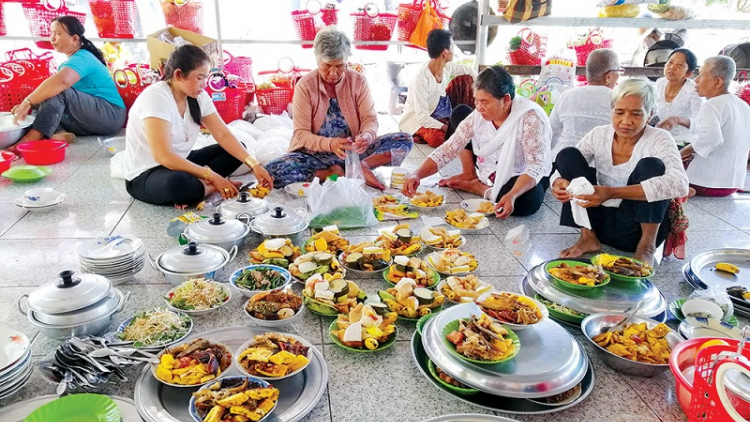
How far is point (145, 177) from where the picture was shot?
345cm

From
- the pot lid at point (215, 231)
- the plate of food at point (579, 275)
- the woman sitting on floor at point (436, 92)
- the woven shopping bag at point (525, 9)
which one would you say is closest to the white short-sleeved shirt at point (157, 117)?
the pot lid at point (215, 231)

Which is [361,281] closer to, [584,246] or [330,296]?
[330,296]

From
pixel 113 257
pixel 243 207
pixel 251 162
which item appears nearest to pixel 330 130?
pixel 251 162

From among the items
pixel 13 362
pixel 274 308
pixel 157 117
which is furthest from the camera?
pixel 157 117

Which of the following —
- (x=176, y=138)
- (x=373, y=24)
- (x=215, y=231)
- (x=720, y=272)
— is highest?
(x=373, y=24)

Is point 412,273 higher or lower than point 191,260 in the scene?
lower

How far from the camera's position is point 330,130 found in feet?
13.4

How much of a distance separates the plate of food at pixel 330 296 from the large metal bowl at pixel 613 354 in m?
0.95

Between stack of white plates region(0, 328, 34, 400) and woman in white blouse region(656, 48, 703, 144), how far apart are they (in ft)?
14.3

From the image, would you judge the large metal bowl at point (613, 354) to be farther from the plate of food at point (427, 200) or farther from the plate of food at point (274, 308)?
the plate of food at point (427, 200)

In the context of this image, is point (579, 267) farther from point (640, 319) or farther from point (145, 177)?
point (145, 177)

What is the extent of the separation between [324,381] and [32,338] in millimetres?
1234

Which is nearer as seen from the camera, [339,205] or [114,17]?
[339,205]

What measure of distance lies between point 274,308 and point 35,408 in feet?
2.77
